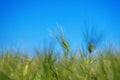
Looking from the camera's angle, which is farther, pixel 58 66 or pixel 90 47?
pixel 90 47

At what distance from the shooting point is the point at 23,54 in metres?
3.51

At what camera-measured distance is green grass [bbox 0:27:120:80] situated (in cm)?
240

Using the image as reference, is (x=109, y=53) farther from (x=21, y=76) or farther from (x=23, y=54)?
(x=23, y=54)

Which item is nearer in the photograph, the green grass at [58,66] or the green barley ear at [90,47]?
the green grass at [58,66]

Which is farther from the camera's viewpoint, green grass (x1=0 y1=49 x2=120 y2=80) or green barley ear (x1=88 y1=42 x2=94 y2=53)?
green barley ear (x1=88 y1=42 x2=94 y2=53)

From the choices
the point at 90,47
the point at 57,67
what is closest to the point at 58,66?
the point at 57,67

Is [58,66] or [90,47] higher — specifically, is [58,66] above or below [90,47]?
below

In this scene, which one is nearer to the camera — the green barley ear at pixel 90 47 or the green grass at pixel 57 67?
the green grass at pixel 57 67

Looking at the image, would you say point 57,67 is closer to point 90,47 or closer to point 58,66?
point 58,66

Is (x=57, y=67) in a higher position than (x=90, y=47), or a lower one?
lower

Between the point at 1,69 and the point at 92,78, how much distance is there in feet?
2.78

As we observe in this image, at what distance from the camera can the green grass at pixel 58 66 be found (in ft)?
7.87

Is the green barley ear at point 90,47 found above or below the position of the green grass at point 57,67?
above

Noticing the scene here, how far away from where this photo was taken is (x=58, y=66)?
3.15m
